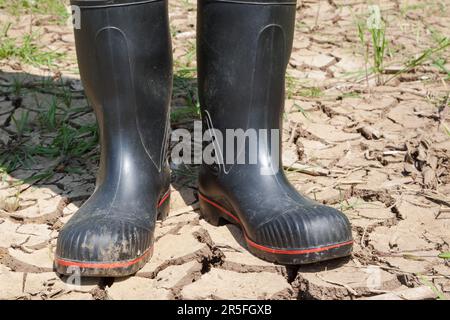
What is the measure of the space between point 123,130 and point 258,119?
30 centimetres

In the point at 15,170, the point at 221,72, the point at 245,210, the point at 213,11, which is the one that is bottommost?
the point at 15,170

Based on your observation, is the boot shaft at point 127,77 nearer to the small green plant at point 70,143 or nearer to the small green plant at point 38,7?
the small green plant at point 70,143

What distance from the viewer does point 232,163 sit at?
1.61m

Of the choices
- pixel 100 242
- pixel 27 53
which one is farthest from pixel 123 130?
pixel 27 53

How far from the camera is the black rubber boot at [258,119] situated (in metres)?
1.48

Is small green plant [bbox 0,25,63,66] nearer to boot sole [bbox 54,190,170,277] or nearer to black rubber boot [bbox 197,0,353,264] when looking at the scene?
black rubber boot [bbox 197,0,353,264]

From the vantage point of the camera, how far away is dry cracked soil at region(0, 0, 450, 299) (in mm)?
1518

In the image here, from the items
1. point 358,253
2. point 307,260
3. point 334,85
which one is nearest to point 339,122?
point 334,85

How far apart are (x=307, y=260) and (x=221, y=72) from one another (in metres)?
0.45

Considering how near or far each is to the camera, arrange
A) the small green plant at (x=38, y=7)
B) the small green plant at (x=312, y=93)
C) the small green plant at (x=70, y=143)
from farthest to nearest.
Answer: the small green plant at (x=38, y=7)
the small green plant at (x=312, y=93)
the small green plant at (x=70, y=143)

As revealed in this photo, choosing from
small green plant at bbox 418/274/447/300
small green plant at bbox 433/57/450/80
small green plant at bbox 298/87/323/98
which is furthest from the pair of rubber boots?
small green plant at bbox 433/57/450/80

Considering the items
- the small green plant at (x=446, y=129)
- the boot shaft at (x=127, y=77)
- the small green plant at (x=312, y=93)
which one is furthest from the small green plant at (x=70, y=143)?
the small green plant at (x=446, y=129)

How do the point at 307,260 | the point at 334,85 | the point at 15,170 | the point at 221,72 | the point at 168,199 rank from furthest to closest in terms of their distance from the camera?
1. the point at 334,85
2. the point at 15,170
3. the point at 168,199
4. the point at 221,72
5. the point at 307,260

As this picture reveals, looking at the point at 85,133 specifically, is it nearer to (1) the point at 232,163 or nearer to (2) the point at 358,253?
(1) the point at 232,163
